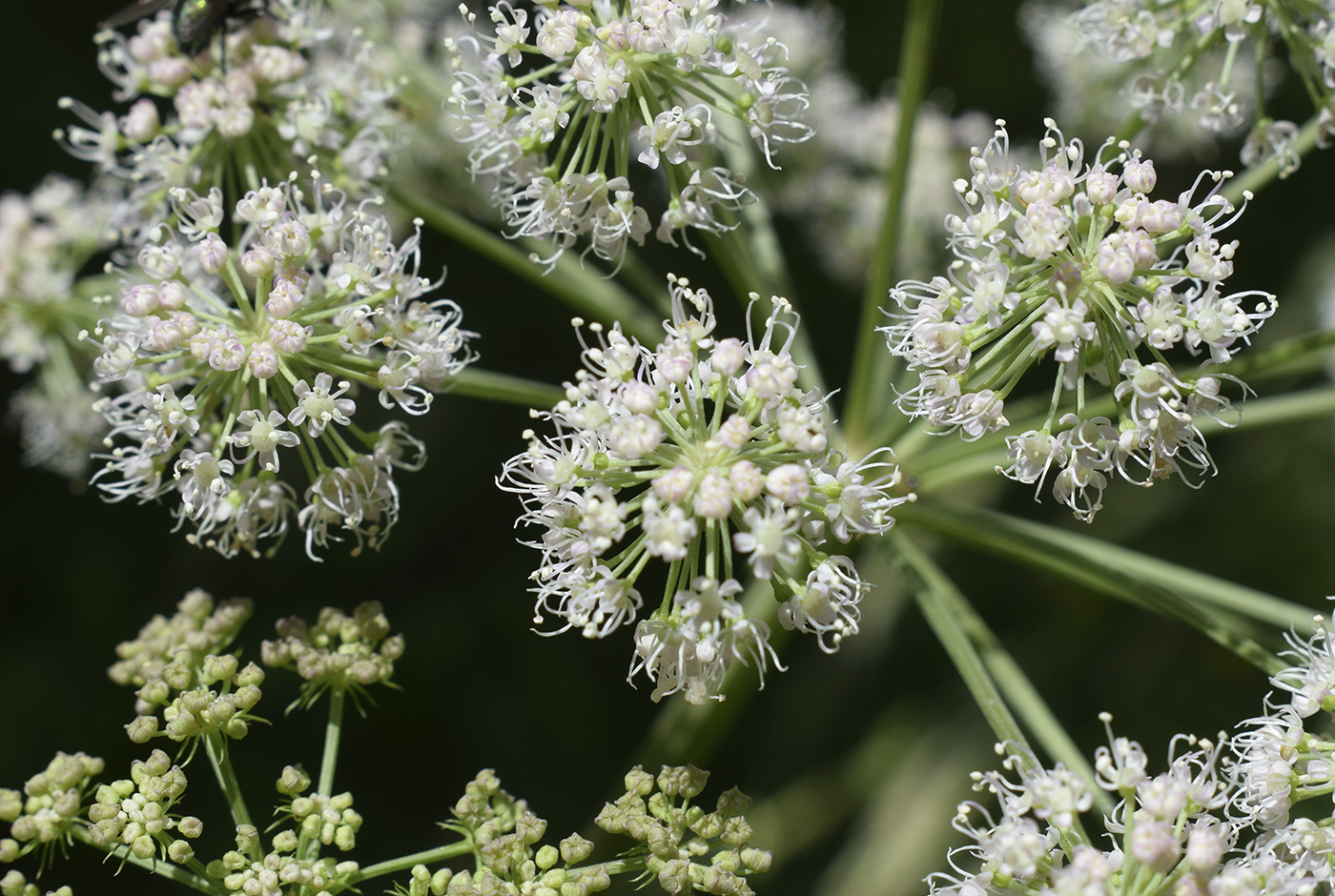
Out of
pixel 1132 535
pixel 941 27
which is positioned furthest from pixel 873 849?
pixel 941 27

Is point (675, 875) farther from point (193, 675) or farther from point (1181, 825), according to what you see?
point (193, 675)

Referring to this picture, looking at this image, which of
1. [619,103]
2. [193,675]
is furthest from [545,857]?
[619,103]

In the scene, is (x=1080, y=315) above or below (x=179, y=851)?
above

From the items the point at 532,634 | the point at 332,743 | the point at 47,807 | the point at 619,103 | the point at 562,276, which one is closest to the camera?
the point at 47,807

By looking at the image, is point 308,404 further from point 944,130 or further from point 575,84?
point 944,130

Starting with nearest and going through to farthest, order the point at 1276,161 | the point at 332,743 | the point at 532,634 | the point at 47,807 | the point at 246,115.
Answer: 1. the point at 47,807
2. the point at 332,743
3. the point at 246,115
4. the point at 1276,161
5. the point at 532,634

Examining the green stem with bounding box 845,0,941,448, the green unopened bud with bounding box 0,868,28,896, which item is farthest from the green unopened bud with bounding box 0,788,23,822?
the green stem with bounding box 845,0,941,448

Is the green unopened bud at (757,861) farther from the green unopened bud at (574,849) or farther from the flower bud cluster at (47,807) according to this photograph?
the flower bud cluster at (47,807)
